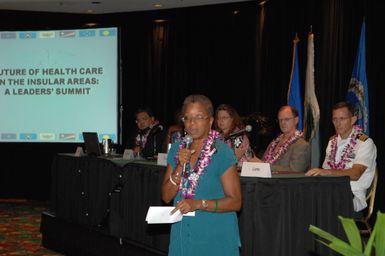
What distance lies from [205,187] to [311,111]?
433 cm

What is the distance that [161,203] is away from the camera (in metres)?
4.70

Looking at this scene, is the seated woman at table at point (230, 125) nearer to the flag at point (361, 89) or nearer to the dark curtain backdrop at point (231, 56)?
the flag at point (361, 89)

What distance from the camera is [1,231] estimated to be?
25.0 feet

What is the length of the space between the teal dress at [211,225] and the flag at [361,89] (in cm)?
344

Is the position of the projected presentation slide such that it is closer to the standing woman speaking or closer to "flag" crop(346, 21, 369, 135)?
"flag" crop(346, 21, 369, 135)

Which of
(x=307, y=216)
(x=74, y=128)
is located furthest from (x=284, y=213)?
(x=74, y=128)

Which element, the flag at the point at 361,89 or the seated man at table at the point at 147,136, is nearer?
the flag at the point at 361,89

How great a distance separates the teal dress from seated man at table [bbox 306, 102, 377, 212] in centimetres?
169

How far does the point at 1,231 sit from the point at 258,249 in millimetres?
4637

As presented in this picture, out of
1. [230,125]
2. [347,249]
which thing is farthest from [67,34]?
[347,249]

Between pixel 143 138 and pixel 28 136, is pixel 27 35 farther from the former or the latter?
pixel 143 138

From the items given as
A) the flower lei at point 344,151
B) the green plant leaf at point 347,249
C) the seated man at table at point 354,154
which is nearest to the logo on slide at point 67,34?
the flower lei at point 344,151

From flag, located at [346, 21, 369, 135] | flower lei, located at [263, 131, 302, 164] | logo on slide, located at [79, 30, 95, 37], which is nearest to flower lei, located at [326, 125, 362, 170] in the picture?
flower lei, located at [263, 131, 302, 164]

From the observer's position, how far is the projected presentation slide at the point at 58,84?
905 centimetres
